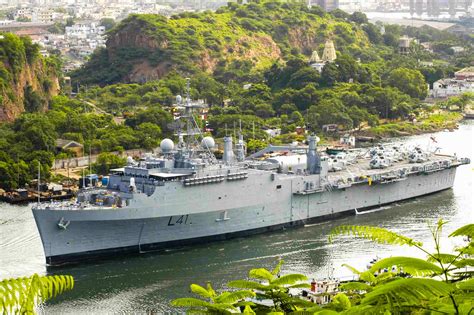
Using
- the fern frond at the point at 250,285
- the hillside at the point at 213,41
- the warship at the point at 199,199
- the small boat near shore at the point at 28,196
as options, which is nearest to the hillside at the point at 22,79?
the hillside at the point at 213,41

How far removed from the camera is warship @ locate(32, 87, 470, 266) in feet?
92.0

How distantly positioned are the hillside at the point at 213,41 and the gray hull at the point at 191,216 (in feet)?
144

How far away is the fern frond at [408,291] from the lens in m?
5.98

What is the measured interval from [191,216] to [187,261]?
2.28m

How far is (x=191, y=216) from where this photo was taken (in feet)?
98.2

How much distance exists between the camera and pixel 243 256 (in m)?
28.7

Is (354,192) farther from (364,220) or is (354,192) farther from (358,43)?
(358,43)

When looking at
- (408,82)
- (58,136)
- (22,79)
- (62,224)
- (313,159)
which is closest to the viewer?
(62,224)

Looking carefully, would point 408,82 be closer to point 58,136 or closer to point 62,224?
point 58,136

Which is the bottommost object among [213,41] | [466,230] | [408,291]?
[213,41]

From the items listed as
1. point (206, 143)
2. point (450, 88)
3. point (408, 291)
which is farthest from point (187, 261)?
point (450, 88)

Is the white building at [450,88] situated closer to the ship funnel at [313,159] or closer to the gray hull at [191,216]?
the gray hull at [191,216]

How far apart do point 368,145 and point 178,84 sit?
19.2 metres

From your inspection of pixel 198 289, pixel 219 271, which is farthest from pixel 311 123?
pixel 198 289
